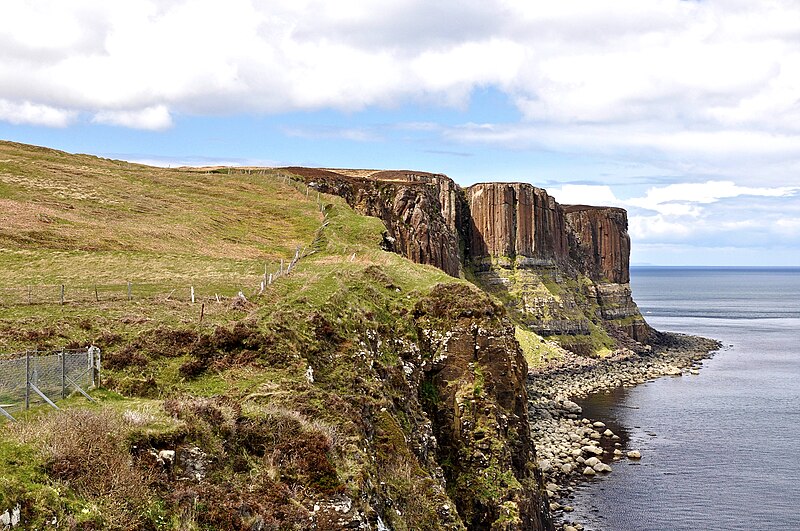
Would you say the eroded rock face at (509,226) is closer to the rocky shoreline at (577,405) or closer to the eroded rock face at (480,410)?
the rocky shoreline at (577,405)

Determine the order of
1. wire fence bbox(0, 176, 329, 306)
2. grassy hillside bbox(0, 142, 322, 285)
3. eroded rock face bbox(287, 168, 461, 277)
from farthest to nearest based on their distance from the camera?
eroded rock face bbox(287, 168, 461, 277), grassy hillside bbox(0, 142, 322, 285), wire fence bbox(0, 176, 329, 306)

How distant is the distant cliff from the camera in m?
146

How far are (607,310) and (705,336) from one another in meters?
31.1

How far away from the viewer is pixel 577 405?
94.8 m

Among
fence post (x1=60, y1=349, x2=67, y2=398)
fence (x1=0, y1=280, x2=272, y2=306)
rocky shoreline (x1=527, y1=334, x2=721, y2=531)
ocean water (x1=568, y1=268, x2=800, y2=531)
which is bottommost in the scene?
rocky shoreline (x1=527, y1=334, x2=721, y2=531)

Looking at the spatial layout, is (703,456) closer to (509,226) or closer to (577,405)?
(577,405)

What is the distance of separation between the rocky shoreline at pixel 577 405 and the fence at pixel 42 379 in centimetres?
3766

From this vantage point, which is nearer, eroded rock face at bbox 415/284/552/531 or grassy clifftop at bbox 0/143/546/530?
grassy clifftop at bbox 0/143/546/530

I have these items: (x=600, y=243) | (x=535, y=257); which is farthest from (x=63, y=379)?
(x=600, y=243)

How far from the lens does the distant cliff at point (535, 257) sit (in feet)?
477

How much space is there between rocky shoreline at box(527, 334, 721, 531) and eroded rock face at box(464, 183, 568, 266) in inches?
1129

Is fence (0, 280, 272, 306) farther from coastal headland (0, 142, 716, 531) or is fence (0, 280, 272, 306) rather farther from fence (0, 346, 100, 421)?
fence (0, 346, 100, 421)

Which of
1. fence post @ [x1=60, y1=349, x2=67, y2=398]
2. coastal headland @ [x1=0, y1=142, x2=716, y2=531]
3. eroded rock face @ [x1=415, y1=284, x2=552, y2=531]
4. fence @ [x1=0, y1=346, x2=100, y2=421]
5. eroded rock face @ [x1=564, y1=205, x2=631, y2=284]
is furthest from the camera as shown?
eroded rock face @ [x1=564, y1=205, x2=631, y2=284]

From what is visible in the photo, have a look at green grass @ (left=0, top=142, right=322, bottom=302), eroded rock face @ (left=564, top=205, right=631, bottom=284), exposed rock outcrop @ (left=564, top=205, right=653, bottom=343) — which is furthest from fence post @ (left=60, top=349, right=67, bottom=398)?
eroded rock face @ (left=564, top=205, right=631, bottom=284)
